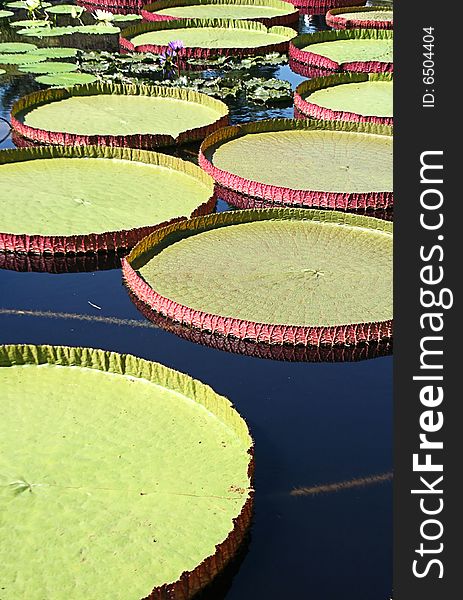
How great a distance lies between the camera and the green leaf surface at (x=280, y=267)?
3.26 m

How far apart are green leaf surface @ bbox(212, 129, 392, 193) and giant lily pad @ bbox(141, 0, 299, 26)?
317cm

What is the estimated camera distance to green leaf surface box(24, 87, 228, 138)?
203 inches

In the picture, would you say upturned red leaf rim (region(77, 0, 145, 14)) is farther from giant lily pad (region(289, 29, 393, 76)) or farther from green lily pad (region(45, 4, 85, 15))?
giant lily pad (region(289, 29, 393, 76))

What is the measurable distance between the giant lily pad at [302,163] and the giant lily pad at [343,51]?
64.4 inches

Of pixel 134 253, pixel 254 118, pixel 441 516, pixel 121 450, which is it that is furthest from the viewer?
pixel 254 118

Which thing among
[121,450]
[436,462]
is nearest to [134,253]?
[121,450]

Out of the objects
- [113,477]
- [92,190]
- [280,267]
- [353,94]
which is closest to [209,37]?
[353,94]

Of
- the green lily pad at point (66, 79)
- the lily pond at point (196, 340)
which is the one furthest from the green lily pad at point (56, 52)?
the lily pond at point (196, 340)

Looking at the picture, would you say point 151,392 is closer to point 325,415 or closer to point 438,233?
point 325,415

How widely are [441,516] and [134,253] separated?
202 centimetres

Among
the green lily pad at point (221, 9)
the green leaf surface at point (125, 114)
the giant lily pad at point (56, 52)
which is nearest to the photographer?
the green leaf surface at point (125, 114)

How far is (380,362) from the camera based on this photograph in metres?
3.11

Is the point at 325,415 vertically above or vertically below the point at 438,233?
below

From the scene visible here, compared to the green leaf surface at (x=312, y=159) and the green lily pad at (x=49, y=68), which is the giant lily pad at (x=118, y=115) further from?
the green lily pad at (x=49, y=68)
